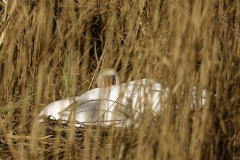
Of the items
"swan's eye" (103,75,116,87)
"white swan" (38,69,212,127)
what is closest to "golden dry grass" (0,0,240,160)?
"white swan" (38,69,212,127)

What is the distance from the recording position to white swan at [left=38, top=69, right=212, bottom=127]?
141 cm

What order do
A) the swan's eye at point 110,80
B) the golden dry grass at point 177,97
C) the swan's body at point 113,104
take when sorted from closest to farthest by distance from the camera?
the golden dry grass at point 177,97 → the swan's body at point 113,104 → the swan's eye at point 110,80

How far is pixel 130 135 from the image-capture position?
4.78 feet

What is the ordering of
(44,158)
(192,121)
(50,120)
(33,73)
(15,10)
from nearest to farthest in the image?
(192,121), (44,158), (50,120), (33,73), (15,10)

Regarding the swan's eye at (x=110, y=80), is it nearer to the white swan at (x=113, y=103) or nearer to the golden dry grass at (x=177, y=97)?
the white swan at (x=113, y=103)

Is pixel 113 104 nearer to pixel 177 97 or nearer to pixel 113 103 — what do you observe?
pixel 113 103

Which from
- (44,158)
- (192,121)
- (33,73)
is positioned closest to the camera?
(192,121)

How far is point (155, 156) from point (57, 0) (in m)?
1.14

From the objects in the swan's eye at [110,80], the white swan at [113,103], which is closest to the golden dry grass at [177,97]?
the white swan at [113,103]

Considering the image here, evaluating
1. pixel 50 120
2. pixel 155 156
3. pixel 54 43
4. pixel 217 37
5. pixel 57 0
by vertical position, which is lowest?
pixel 155 156

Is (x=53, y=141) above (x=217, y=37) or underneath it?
underneath

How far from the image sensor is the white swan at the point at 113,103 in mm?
1411

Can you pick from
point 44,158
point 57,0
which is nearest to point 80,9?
point 57,0

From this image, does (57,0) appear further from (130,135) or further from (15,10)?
(130,135)
